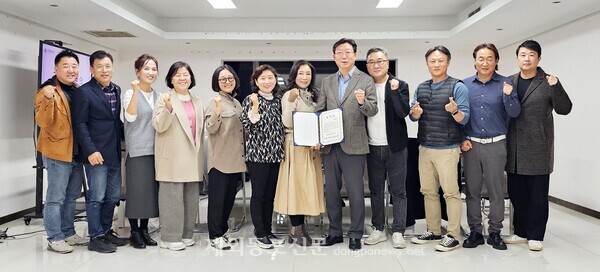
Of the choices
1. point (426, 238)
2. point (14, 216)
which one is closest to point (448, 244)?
point (426, 238)

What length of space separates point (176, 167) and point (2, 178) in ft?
9.01

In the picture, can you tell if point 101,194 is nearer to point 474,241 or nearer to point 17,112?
point 17,112

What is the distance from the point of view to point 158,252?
3.39 meters

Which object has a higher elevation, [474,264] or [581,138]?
[581,138]

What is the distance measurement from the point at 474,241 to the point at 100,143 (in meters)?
3.06

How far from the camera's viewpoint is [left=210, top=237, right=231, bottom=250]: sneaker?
3.46 m

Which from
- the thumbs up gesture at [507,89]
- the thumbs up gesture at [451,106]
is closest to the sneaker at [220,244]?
the thumbs up gesture at [451,106]

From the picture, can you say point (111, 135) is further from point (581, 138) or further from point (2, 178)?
point (581, 138)

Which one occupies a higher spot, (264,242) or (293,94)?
(293,94)

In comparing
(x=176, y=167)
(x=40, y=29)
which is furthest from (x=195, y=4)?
(x=176, y=167)

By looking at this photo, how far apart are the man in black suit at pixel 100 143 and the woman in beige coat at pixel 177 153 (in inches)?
14.7

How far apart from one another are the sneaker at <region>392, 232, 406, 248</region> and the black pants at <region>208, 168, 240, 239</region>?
1.37 meters

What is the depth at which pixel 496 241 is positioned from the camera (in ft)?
11.4

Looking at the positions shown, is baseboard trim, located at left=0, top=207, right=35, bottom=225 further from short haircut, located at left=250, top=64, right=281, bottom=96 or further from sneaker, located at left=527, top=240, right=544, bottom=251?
sneaker, located at left=527, top=240, right=544, bottom=251
